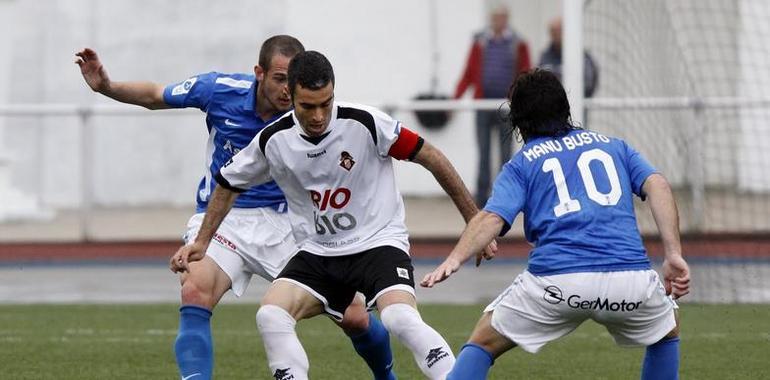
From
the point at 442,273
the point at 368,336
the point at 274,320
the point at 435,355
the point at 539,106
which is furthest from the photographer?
the point at 368,336

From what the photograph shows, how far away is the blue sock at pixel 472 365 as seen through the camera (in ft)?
19.9

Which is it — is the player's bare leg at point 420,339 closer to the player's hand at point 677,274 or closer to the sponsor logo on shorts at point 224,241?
the player's hand at point 677,274

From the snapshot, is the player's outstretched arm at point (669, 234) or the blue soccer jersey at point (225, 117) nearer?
the player's outstretched arm at point (669, 234)

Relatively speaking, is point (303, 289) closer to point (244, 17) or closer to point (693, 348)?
point (693, 348)

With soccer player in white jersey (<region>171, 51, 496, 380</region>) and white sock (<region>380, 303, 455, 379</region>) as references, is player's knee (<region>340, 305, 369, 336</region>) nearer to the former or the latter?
soccer player in white jersey (<region>171, 51, 496, 380</region>)

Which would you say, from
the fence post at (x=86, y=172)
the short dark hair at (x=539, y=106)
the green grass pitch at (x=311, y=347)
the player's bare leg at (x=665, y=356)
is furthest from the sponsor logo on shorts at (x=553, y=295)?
the fence post at (x=86, y=172)

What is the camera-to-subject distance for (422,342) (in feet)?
21.0

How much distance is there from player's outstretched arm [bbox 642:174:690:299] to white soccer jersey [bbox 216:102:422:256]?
1196 millimetres

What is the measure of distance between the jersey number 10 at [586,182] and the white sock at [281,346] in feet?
4.24

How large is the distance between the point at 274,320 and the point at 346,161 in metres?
0.79

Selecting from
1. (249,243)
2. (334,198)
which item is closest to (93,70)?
(249,243)

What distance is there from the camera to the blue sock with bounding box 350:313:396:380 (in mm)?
7457

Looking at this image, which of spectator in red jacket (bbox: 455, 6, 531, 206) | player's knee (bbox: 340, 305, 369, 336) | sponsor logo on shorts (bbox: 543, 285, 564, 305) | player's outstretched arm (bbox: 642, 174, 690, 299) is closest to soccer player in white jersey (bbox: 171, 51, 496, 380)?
player's knee (bbox: 340, 305, 369, 336)

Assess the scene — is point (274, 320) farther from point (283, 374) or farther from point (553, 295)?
point (553, 295)
